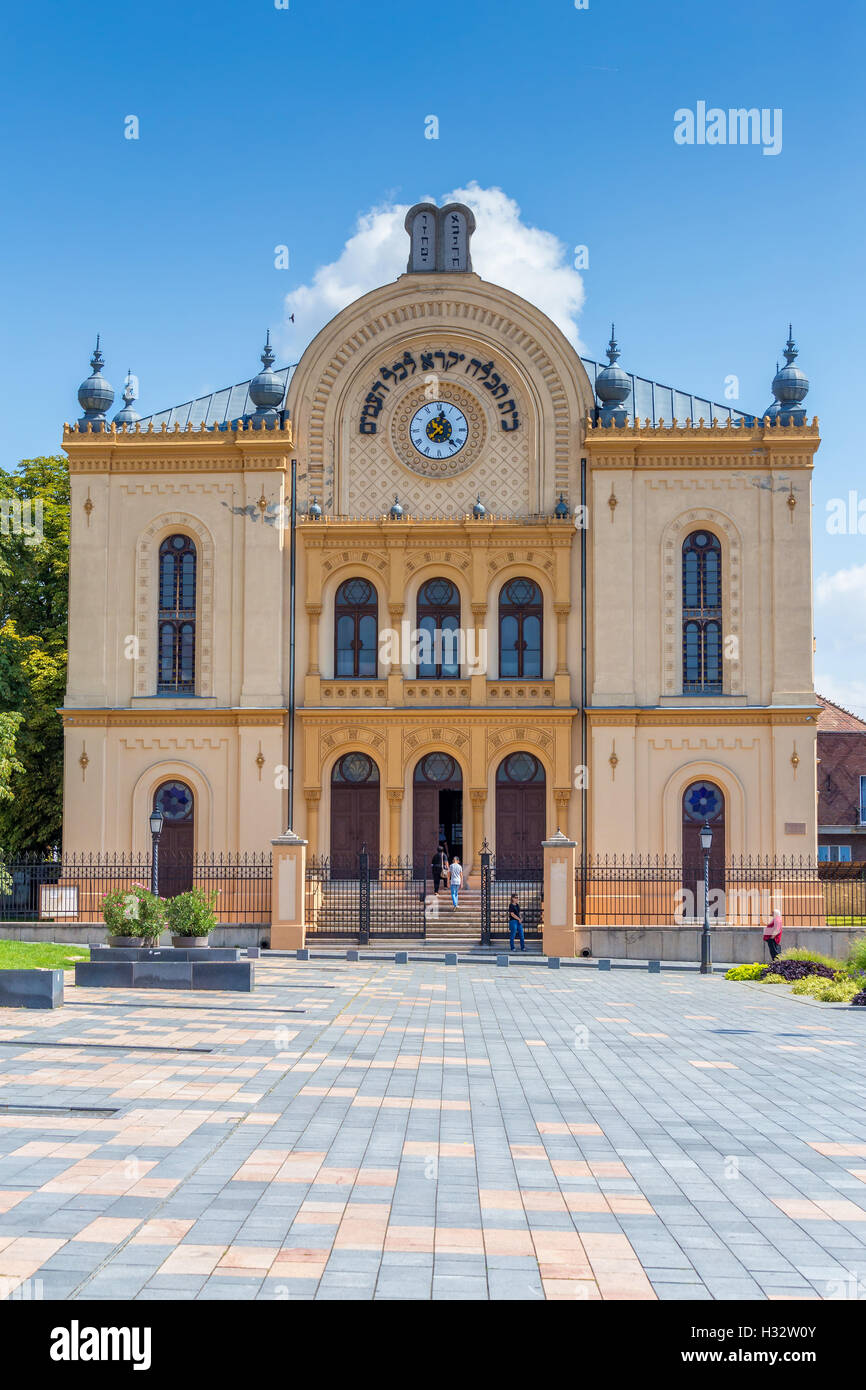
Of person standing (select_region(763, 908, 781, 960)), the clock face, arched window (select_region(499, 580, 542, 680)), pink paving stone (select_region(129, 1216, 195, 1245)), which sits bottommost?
person standing (select_region(763, 908, 781, 960))

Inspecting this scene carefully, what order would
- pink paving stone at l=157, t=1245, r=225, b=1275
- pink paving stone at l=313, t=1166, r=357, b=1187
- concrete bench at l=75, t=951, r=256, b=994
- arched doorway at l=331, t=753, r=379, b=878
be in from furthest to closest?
arched doorway at l=331, t=753, r=379, b=878 < concrete bench at l=75, t=951, r=256, b=994 < pink paving stone at l=313, t=1166, r=357, b=1187 < pink paving stone at l=157, t=1245, r=225, b=1275

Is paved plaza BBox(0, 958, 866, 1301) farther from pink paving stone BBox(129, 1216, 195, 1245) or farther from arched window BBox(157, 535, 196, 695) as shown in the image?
arched window BBox(157, 535, 196, 695)

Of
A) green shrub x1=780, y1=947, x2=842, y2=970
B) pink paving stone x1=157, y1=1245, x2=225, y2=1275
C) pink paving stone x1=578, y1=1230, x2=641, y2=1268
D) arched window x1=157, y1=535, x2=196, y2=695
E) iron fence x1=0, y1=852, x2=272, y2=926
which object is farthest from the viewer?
arched window x1=157, y1=535, x2=196, y2=695

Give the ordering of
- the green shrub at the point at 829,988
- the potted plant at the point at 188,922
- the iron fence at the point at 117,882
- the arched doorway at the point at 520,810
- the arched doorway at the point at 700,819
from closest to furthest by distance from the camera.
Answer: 1. the green shrub at the point at 829,988
2. the potted plant at the point at 188,922
3. the iron fence at the point at 117,882
4. the arched doorway at the point at 700,819
5. the arched doorway at the point at 520,810

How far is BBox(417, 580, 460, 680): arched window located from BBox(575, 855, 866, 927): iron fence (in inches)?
262

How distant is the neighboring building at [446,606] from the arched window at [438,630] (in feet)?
0.28

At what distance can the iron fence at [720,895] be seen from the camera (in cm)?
3177

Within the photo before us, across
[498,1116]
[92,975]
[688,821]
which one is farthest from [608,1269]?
[688,821]

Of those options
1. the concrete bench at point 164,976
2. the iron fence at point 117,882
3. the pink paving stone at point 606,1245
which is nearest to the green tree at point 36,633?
the iron fence at point 117,882

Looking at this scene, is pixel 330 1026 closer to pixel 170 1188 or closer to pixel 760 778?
pixel 170 1188

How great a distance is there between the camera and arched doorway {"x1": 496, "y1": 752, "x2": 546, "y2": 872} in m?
34.9

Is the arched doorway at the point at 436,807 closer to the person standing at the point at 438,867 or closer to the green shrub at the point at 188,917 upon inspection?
the person standing at the point at 438,867

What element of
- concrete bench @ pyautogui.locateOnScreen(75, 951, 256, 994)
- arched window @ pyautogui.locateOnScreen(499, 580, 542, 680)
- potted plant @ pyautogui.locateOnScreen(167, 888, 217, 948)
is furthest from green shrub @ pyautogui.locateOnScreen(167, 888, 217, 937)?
arched window @ pyautogui.locateOnScreen(499, 580, 542, 680)

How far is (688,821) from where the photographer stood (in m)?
34.7
